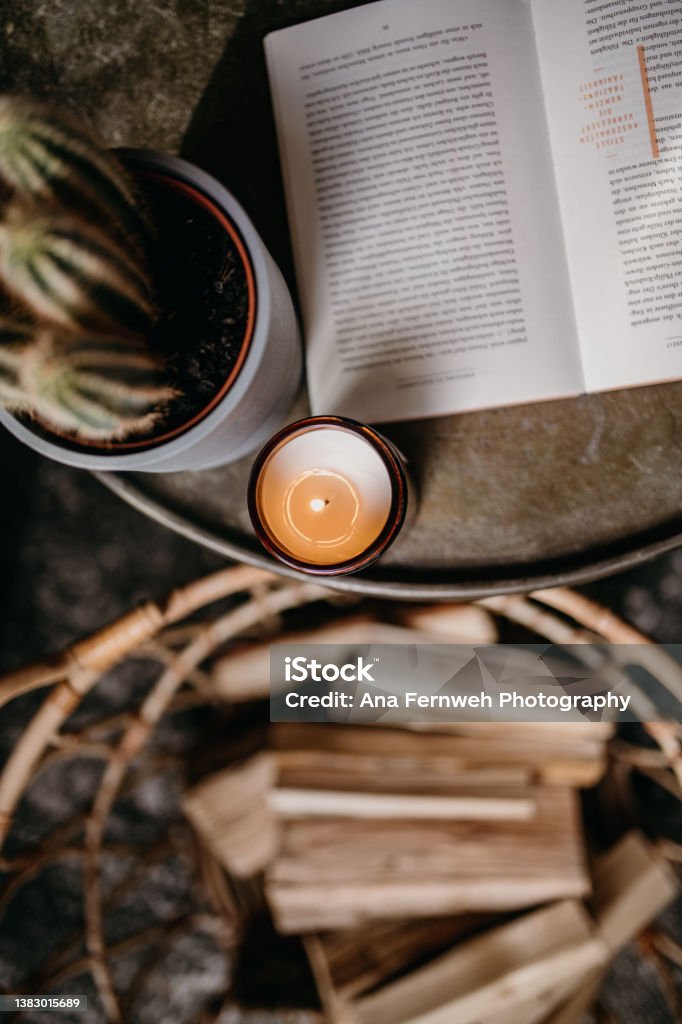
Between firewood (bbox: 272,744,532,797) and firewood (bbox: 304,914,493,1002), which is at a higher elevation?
firewood (bbox: 272,744,532,797)

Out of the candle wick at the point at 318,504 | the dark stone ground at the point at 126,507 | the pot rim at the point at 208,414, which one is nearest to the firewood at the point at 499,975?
the dark stone ground at the point at 126,507

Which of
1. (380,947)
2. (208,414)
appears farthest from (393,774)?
(208,414)

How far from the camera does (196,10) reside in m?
0.69

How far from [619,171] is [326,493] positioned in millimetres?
393

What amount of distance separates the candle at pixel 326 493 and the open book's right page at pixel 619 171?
223 mm

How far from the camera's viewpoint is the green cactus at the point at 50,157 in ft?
1.39

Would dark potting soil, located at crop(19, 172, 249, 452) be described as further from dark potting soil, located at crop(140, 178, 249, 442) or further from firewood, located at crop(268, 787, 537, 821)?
firewood, located at crop(268, 787, 537, 821)

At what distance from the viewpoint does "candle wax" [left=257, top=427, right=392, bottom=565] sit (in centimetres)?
60

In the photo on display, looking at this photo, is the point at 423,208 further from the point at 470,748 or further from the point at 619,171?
the point at 470,748

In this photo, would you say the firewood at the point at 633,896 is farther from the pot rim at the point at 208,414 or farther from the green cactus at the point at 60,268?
the green cactus at the point at 60,268

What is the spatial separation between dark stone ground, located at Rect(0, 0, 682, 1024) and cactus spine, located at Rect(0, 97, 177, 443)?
0.27 meters

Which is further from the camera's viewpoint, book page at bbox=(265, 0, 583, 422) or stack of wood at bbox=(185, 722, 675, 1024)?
stack of wood at bbox=(185, 722, 675, 1024)

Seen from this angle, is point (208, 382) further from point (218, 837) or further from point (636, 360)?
point (218, 837)

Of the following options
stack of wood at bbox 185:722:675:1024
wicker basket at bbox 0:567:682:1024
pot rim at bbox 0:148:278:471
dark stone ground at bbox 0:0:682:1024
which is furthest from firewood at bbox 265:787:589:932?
pot rim at bbox 0:148:278:471
